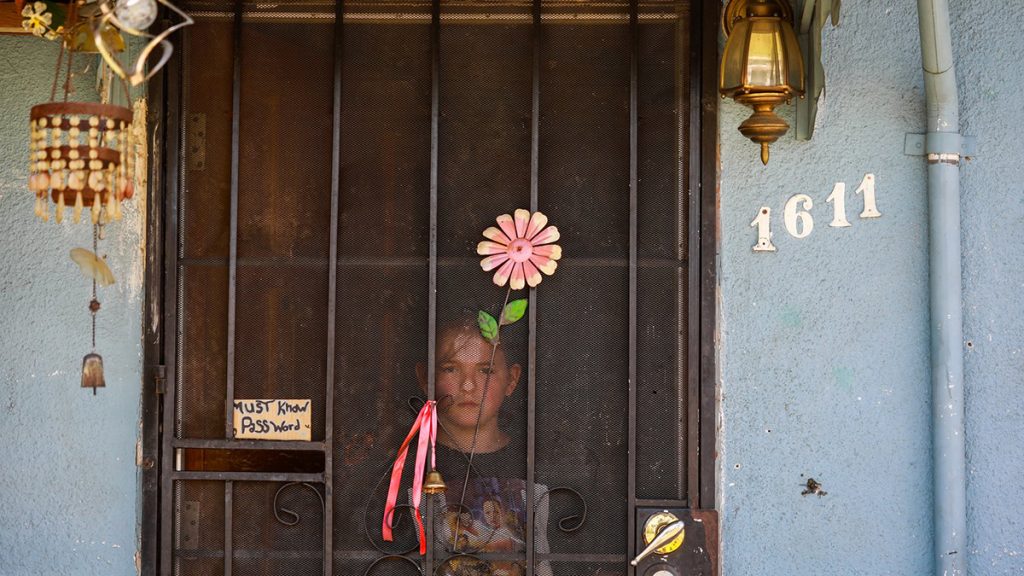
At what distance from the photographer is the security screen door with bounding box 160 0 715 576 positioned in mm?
3400

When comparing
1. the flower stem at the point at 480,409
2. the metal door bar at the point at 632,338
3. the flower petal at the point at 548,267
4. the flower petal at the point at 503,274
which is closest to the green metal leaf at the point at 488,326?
the flower stem at the point at 480,409

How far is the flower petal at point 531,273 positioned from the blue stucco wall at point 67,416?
125 centimetres

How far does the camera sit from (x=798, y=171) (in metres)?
3.38

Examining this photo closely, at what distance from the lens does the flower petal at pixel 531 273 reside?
3.37 metres

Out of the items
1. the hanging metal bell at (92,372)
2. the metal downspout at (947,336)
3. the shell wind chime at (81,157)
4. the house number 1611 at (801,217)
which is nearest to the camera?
the shell wind chime at (81,157)

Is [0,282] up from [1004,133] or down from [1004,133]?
down

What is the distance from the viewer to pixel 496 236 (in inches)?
134

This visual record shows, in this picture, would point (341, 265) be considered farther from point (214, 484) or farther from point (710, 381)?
point (710, 381)

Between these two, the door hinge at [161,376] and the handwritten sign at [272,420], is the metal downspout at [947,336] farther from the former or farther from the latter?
the door hinge at [161,376]

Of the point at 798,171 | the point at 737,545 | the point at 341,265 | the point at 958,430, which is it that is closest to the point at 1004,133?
the point at 798,171

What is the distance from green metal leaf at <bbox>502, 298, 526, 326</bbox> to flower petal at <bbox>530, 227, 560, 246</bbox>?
193 mm

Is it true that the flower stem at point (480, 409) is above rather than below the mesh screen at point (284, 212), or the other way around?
below

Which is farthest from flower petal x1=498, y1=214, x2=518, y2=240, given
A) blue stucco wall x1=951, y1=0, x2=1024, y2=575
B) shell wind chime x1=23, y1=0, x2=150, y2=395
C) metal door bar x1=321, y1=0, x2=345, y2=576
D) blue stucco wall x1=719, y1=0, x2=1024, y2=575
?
blue stucco wall x1=951, y1=0, x2=1024, y2=575

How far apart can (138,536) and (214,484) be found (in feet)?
0.96
